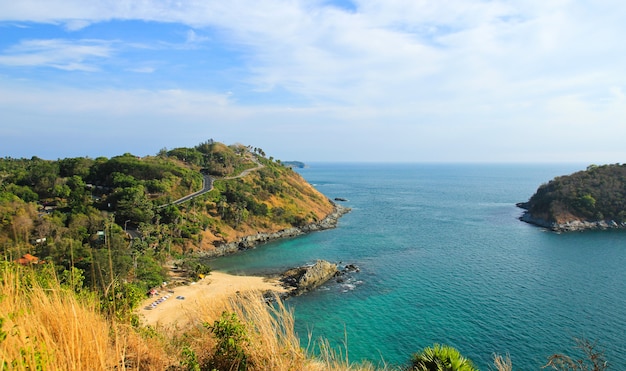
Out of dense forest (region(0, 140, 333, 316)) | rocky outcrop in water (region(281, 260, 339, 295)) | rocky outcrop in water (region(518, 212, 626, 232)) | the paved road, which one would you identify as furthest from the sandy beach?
rocky outcrop in water (region(518, 212, 626, 232))

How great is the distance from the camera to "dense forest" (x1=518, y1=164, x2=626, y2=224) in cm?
5991

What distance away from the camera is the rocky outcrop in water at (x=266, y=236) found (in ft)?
147

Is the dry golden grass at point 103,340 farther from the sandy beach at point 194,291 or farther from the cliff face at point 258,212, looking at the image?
the cliff face at point 258,212

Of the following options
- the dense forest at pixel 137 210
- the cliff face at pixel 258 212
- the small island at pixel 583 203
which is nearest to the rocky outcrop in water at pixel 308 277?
the dense forest at pixel 137 210

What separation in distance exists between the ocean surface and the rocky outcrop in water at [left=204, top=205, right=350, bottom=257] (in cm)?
179

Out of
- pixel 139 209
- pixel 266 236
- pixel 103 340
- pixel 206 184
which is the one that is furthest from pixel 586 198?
pixel 103 340

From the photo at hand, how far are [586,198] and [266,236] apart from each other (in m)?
53.8

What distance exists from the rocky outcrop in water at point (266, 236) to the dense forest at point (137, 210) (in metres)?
1.21

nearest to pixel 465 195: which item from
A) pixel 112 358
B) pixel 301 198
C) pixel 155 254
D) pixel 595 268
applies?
pixel 301 198

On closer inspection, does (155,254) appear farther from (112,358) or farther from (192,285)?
(112,358)

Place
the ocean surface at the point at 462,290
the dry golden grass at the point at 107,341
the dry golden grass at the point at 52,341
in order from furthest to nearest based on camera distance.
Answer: the ocean surface at the point at 462,290
the dry golden grass at the point at 107,341
the dry golden grass at the point at 52,341

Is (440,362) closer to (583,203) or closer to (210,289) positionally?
(210,289)

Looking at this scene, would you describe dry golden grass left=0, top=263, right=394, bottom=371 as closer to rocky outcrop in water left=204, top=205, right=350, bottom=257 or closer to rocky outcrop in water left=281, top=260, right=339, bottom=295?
rocky outcrop in water left=281, top=260, right=339, bottom=295

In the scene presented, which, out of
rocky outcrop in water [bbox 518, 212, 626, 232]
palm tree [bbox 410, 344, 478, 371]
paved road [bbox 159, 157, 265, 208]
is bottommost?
rocky outcrop in water [bbox 518, 212, 626, 232]
